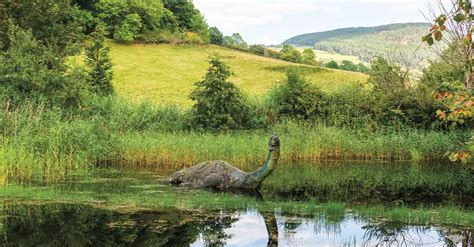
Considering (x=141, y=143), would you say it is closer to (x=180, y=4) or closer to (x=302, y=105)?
(x=302, y=105)

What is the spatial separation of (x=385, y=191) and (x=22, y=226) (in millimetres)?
8384

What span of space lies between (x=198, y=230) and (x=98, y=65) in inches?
868

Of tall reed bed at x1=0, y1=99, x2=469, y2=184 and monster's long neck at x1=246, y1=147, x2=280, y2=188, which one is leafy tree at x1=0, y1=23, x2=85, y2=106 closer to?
tall reed bed at x1=0, y1=99, x2=469, y2=184

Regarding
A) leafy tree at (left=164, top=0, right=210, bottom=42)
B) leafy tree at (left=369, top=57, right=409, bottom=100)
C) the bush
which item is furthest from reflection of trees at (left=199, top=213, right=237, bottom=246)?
leafy tree at (left=164, top=0, right=210, bottom=42)

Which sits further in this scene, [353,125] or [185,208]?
[353,125]

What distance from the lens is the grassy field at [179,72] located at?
42.5 metres

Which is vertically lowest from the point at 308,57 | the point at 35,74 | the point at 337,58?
the point at 35,74

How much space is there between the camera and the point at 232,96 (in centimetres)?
2336

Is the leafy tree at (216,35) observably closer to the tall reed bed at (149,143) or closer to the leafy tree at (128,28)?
the leafy tree at (128,28)

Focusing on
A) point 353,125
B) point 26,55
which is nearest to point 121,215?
point 26,55

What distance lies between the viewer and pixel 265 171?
13.2 m

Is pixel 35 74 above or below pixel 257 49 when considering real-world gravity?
below

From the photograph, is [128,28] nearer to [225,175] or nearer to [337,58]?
[337,58]

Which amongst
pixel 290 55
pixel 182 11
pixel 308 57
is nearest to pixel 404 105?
pixel 290 55
